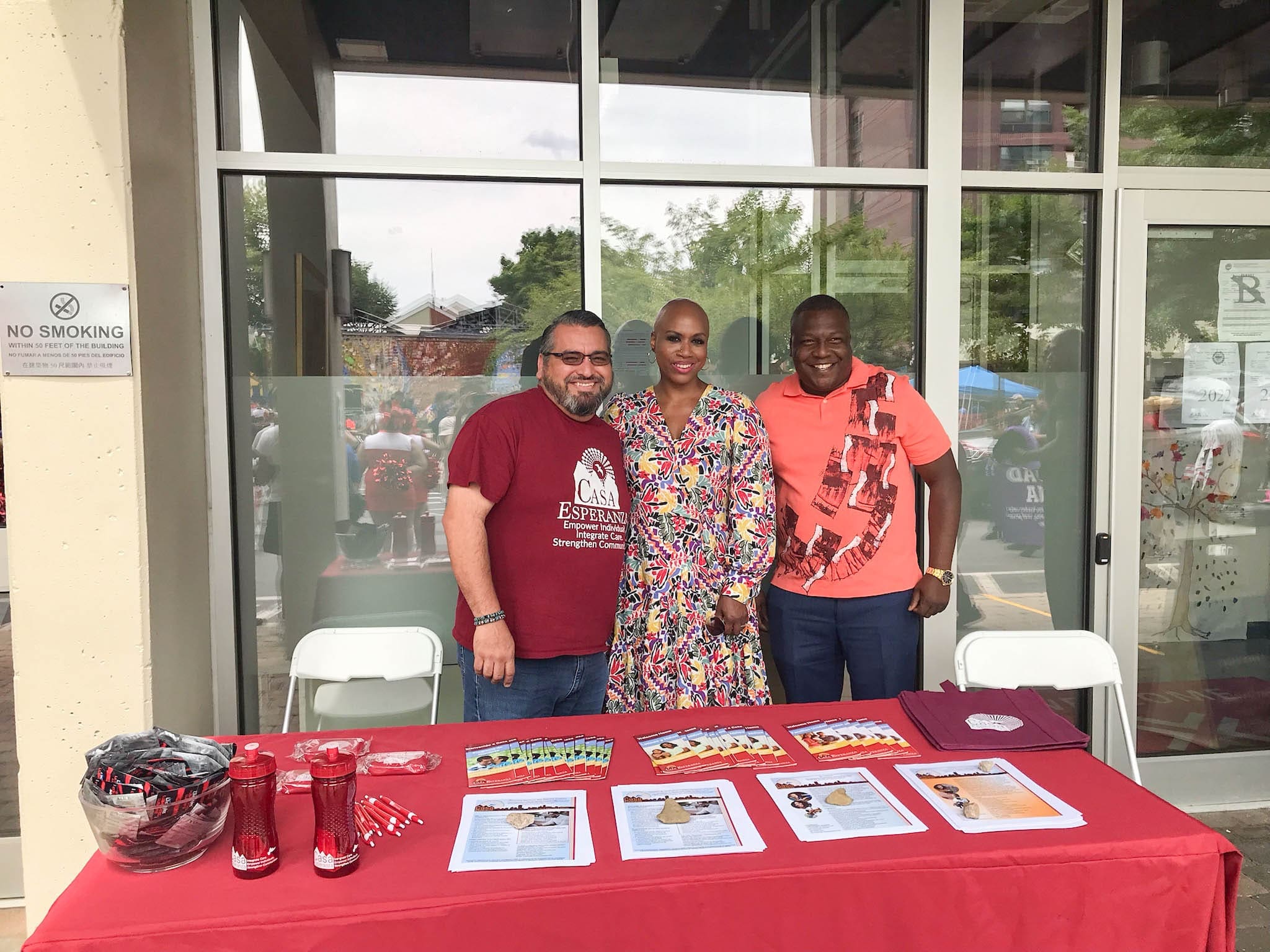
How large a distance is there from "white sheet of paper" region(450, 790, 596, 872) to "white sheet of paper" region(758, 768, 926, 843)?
0.39 metres

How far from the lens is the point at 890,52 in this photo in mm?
3438

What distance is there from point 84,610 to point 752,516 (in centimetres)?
195

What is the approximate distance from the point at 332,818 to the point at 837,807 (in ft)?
3.02

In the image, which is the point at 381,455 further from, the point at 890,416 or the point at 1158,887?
the point at 1158,887

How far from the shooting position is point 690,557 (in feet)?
8.58

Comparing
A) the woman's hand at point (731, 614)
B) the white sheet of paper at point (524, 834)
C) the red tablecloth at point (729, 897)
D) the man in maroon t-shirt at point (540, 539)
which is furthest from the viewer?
the woman's hand at point (731, 614)

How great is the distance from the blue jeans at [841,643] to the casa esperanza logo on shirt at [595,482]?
0.71 m

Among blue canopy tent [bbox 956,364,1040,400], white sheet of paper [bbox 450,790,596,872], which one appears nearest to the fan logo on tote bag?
white sheet of paper [bbox 450,790,596,872]

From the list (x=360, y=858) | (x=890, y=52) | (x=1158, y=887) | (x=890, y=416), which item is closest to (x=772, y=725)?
(x=1158, y=887)

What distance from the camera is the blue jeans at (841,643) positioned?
2758 mm

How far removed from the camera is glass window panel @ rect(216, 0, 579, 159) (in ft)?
10.3

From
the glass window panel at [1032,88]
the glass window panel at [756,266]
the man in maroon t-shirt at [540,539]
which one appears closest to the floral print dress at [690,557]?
the man in maroon t-shirt at [540,539]

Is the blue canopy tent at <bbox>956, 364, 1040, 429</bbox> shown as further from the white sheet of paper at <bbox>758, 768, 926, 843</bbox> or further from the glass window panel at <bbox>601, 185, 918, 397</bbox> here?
the white sheet of paper at <bbox>758, 768, 926, 843</bbox>

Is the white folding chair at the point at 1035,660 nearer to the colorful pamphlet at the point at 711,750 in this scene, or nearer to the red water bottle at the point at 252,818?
the colorful pamphlet at the point at 711,750
